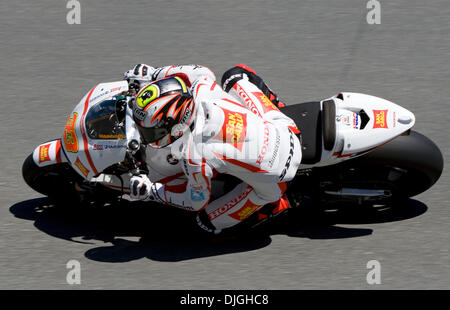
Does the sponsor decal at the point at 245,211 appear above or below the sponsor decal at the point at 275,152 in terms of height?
below

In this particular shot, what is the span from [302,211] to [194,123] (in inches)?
59.8

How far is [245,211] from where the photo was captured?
7445mm

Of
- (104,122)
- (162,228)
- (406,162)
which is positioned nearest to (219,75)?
(162,228)

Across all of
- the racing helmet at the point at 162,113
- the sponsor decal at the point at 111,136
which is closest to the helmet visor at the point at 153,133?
the racing helmet at the point at 162,113

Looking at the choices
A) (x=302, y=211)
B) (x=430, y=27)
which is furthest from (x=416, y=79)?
(x=302, y=211)

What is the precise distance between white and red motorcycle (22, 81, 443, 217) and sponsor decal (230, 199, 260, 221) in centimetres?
26

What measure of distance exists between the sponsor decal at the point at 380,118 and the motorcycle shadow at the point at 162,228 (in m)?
0.90

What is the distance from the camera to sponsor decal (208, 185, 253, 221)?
7.40 m

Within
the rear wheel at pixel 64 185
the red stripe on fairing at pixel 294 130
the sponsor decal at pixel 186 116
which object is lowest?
the rear wheel at pixel 64 185

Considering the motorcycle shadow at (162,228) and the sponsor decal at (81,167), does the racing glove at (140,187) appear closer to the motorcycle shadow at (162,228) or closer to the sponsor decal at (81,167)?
the sponsor decal at (81,167)

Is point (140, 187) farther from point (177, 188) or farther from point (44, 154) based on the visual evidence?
point (44, 154)

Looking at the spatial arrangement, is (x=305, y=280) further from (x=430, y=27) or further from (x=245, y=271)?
(x=430, y=27)

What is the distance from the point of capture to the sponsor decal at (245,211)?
7.40 m

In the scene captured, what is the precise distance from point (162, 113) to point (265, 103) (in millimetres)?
1129
